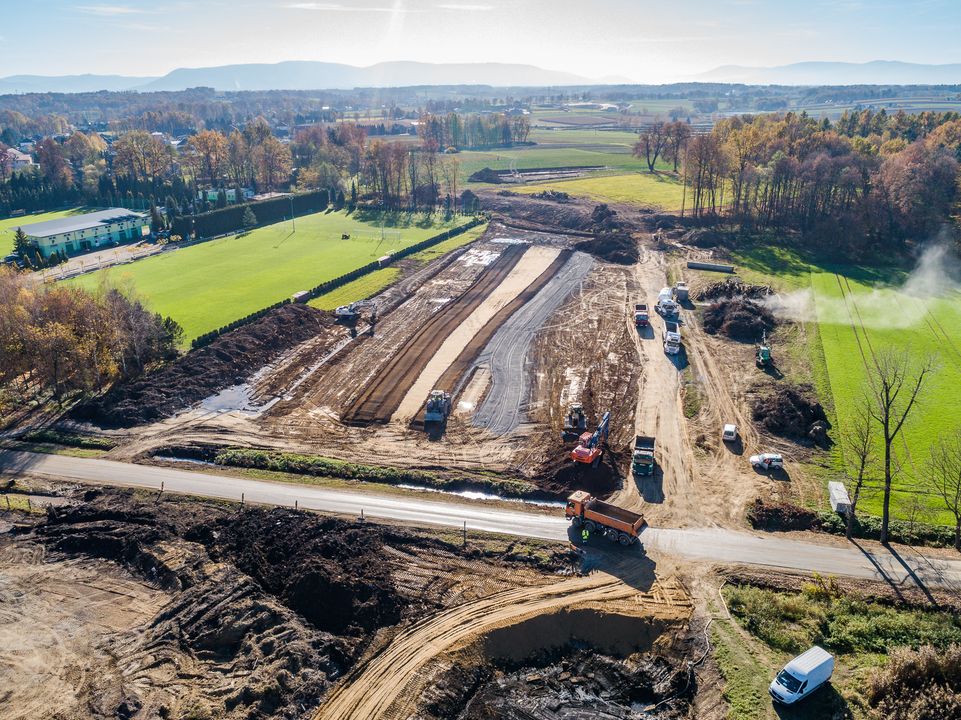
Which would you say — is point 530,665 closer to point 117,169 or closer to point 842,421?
point 842,421

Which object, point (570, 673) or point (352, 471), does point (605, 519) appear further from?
point (352, 471)

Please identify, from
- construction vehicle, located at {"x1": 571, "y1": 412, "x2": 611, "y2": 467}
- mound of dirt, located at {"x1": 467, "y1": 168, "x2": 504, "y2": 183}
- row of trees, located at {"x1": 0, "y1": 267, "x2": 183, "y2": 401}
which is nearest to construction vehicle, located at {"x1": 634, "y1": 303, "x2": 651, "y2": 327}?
construction vehicle, located at {"x1": 571, "y1": 412, "x2": 611, "y2": 467}

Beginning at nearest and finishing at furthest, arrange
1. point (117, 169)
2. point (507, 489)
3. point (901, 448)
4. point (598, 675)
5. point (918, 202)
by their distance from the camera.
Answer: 1. point (598, 675)
2. point (507, 489)
3. point (901, 448)
4. point (918, 202)
5. point (117, 169)

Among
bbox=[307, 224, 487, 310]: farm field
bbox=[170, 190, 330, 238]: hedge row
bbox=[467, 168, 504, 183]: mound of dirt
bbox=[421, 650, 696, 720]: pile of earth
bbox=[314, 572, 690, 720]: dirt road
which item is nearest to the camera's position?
bbox=[421, 650, 696, 720]: pile of earth

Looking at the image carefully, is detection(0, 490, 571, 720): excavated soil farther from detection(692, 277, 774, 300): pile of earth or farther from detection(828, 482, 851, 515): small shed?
detection(692, 277, 774, 300): pile of earth

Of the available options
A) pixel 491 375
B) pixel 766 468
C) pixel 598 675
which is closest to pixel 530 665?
pixel 598 675

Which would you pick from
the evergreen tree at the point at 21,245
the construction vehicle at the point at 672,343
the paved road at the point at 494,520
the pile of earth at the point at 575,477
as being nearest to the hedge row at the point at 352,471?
the pile of earth at the point at 575,477
